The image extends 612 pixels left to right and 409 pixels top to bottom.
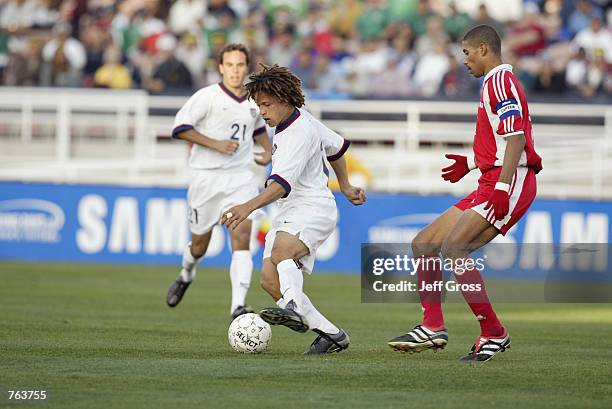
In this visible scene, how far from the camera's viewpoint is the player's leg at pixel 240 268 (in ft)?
40.2

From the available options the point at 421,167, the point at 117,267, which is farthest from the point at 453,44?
the point at 117,267

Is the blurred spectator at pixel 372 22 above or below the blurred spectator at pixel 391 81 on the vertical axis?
above

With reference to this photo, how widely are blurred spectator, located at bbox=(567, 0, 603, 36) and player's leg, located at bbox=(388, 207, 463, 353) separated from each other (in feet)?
50.5

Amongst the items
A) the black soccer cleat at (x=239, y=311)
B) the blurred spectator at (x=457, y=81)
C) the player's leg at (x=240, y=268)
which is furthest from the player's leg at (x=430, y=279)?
the blurred spectator at (x=457, y=81)

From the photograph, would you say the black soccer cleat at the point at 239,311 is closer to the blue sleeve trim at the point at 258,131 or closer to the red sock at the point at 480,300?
the blue sleeve trim at the point at 258,131

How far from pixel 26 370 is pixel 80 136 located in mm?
13675

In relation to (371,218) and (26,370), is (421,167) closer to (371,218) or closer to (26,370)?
(371,218)

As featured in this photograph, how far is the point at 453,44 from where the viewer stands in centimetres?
2366

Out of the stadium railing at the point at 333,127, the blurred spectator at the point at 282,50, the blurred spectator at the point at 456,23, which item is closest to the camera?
the stadium railing at the point at 333,127

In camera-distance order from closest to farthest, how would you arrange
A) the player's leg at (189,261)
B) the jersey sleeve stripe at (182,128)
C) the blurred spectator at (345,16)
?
the jersey sleeve stripe at (182,128) → the player's leg at (189,261) → the blurred spectator at (345,16)

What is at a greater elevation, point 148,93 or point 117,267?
point 148,93

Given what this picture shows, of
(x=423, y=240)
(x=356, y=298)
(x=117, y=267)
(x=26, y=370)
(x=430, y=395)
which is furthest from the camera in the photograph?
(x=117, y=267)

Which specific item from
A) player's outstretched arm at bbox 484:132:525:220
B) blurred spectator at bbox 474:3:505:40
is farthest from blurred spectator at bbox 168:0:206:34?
player's outstretched arm at bbox 484:132:525:220

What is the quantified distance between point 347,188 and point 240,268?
9.41ft
